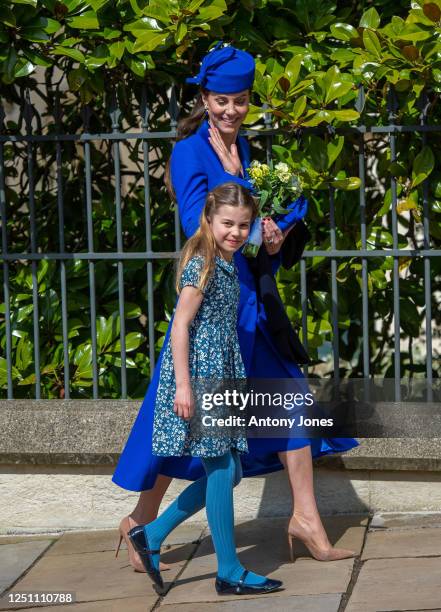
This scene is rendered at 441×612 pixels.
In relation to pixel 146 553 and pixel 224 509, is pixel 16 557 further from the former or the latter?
pixel 224 509

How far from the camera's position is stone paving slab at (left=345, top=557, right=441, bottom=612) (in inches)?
149

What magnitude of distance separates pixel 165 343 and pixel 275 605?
982 millimetres

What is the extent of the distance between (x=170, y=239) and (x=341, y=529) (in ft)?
5.08

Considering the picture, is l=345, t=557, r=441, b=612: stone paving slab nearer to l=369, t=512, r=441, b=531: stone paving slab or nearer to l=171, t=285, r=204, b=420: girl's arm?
l=369, t=512, r=441, b=531: stone paving slab

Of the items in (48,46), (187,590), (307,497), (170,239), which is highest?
A: (48,46)

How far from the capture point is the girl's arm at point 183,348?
3.89 meters

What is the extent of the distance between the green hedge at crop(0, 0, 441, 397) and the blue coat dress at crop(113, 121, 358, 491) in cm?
55

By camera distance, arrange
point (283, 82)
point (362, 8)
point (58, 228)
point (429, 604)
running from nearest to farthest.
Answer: point (429, 604), point (283, 82), point (362, 8), point (58, 228)

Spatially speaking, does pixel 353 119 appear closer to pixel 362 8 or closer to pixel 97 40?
pixel 362 8

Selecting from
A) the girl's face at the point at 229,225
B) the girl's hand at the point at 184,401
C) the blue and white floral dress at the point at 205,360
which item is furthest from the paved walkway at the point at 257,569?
the girl's face at the point at 229,225

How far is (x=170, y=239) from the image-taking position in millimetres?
5398

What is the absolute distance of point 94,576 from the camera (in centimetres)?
439

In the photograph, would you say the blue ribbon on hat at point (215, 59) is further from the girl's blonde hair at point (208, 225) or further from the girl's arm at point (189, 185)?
the girl's blonde hair at point (208, 225)

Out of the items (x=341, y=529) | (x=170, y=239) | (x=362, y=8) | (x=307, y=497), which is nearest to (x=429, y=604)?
(x=307, y=497)
